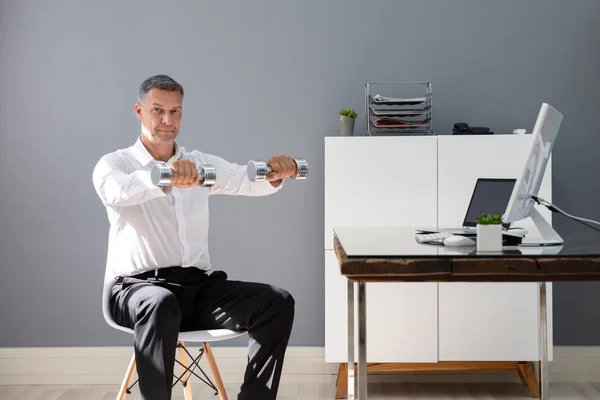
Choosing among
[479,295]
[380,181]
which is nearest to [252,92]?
[380,181]

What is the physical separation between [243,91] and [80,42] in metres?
0.93

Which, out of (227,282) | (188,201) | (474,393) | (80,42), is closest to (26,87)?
(80,42)

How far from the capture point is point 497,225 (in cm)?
215

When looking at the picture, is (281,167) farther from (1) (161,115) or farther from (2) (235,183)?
(1) (161,115)

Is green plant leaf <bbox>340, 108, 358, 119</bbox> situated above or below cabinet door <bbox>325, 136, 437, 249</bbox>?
above

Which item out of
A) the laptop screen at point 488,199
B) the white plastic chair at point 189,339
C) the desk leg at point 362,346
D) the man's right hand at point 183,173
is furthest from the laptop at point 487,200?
the man's right hand at point 183,173

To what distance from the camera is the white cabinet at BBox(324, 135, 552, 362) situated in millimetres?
3691

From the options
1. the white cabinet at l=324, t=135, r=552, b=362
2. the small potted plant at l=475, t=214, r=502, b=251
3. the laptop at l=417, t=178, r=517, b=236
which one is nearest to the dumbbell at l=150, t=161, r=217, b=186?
the small potted plant at l=475, t=214, r=502, b=251

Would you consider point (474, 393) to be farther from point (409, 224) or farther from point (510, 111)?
point (510, 111)

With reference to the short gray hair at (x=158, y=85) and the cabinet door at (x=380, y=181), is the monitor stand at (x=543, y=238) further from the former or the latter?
the short gray hair at (x=158, y=85)

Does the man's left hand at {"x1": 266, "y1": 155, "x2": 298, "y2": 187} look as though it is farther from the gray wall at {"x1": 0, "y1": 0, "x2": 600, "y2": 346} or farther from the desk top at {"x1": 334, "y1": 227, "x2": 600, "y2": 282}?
the gray wall at {"x1": 0, "y1": 0, "x2": 600, "y2": 346}

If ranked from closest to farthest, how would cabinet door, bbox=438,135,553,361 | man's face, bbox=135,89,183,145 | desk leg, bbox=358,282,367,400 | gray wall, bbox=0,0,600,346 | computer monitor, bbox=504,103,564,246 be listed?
desk leg, bbox=358,282,367,400, computer monitor, bbox=504,103,564,246, man's face, bbox=135,89,183,145, cabinet door, bbox=438,135,553,361, gray wall, bbox=0,0,600,346

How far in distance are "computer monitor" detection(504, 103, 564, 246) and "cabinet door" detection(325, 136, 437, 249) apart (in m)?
1.24

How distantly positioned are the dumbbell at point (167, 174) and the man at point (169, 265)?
0.08 feet
